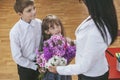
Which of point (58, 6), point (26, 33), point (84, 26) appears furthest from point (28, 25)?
point (58, 6)

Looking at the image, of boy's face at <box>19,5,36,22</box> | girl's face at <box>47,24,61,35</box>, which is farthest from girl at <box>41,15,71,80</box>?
boy's face at <box>19,5,36,22</box>

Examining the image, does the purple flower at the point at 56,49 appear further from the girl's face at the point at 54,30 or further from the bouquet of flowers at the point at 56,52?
the girl's face at the point at 54,30

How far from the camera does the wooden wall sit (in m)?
4.07

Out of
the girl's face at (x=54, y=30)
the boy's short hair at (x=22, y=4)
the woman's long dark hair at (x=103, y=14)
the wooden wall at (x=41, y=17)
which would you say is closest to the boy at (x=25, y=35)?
the boy's short hair at (x=22, y=4)

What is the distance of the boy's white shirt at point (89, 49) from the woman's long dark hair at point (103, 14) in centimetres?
4

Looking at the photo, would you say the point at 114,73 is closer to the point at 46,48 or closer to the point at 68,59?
the point at 68,59

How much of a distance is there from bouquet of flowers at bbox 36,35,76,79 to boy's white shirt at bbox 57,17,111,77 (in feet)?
0.65

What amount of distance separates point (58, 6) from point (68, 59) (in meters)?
3.78

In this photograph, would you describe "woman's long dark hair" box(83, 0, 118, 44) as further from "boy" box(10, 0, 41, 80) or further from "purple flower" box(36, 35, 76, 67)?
"boy" box(10, 0, 41, 80)

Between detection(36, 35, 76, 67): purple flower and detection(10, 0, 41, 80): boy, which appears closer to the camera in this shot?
detection(36, 35, 76, 67): purple flower

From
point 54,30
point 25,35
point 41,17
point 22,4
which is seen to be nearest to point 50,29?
point 54,30

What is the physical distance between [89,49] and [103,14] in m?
0.25

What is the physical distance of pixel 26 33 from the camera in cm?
261

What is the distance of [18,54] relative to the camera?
2.60 m
